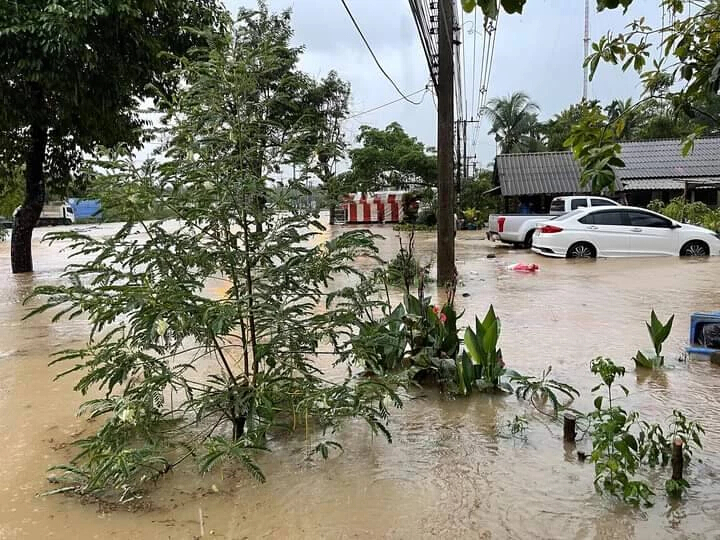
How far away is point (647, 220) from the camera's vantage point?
49.8 ft

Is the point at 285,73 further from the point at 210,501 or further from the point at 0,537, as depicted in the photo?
the point at 0,537

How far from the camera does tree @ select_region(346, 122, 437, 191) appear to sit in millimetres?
36375

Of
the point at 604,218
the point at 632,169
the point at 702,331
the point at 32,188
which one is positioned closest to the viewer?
the point at 702,331

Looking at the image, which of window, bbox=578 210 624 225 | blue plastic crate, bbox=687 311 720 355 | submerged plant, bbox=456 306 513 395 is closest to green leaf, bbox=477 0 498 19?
submerged plant, bbox=456 306 513 395

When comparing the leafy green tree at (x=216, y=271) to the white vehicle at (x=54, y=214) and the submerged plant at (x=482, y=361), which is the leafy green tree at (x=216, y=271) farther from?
the white vehicle at (x=54, y=214)

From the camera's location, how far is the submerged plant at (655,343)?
209 inches

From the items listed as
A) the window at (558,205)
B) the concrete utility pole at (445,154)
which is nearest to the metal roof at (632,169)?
the window at (558,205)

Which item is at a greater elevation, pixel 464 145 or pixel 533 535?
pixel 464 145

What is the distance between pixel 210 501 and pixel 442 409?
1.97m

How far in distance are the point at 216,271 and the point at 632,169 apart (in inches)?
1078

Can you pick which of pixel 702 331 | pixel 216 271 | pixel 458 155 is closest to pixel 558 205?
pixel 458 155

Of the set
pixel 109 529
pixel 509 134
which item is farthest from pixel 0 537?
pixel 509 134

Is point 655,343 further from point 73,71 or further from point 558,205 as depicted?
point 558,205

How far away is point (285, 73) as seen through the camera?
3812mm
